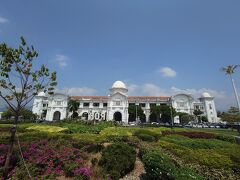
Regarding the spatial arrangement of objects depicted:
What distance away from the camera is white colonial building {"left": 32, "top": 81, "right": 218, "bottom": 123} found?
65938 mm

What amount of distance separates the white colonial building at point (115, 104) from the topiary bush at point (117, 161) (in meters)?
55.9

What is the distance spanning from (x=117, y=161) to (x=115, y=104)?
5789 cm

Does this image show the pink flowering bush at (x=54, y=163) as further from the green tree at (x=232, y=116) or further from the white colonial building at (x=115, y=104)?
the white colonial building at (x=115, y=104)

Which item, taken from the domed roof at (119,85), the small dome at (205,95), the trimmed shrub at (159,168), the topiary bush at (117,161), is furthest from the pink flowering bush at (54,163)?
the small dome at (205,95)

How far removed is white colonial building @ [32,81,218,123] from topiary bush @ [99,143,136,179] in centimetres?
5589

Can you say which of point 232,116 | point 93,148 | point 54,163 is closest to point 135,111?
point 232,116

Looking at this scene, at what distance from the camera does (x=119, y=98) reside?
215 ft

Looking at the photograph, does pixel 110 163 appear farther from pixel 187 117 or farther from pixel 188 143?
pixel 187 117

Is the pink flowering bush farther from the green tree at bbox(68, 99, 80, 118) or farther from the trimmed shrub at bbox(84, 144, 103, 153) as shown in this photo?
the green tree at bbox(68, 99, 80, 118)

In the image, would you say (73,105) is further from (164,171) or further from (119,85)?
(164,171)

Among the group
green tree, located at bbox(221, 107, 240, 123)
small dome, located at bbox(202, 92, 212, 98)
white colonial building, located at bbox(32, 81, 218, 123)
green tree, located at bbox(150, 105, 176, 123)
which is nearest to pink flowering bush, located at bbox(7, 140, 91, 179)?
green tree, located at bbox(221, 107, 240, 123)

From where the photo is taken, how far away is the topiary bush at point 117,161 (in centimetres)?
753

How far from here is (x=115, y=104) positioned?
6569cm

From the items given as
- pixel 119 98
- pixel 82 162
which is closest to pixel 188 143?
pixel 82 162
